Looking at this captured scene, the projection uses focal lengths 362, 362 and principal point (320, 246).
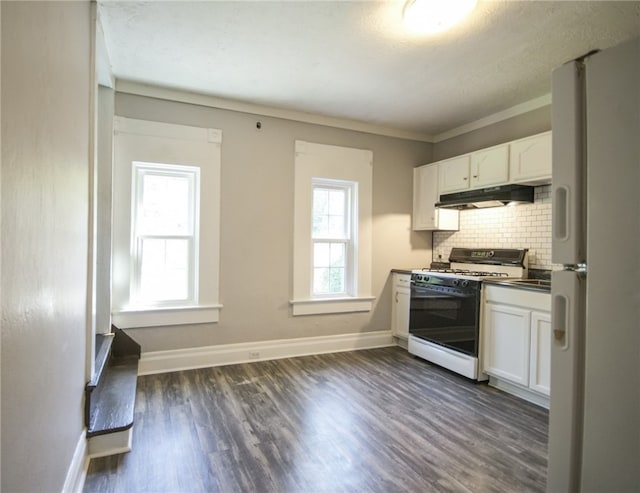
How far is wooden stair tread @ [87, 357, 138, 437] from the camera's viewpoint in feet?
6.58

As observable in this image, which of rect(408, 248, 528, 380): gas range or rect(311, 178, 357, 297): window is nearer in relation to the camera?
rect(408, 248, 528, 380): gas range

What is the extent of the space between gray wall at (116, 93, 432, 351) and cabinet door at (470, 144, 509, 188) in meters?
1.26

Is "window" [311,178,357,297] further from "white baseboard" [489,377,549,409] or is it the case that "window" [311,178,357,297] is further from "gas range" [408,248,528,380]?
"white baseboard" [489,377,549,409]

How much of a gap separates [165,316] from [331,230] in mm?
1918

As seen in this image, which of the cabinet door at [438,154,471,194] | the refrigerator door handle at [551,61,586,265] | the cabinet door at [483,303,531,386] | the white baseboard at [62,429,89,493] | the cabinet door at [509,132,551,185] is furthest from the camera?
the cabinet door at [438,154,471,194]

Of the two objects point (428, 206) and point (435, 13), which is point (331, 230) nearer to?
point (428, 206)

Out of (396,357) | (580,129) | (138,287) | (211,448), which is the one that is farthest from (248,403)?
(580,129)

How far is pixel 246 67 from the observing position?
9.23 feet

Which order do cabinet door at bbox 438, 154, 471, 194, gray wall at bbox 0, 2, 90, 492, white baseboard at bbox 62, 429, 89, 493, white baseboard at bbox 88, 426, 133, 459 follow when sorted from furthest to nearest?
cabinet door at bbox 438, 154, 471, 194, white baseboard at bbox 88, 426, 133, 459, white baseboard at bbox 62, 429, 89, 493, gray wall at bbox 0, 2, 90, 492

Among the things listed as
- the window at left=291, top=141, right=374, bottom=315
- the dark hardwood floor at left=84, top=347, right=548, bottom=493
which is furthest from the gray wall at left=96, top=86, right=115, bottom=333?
the window at left=291, top=141, right=374, bottom=315

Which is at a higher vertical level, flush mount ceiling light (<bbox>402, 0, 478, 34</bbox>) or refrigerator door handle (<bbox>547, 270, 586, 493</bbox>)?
flush mount ceiling light (<bbox>402, 0, 478, 34</bbox>)

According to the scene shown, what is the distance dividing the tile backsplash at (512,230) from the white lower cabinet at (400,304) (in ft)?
2.14

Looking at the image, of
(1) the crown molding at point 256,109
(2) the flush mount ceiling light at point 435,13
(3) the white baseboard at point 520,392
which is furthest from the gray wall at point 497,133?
(3) the white baseboard at point 520,392

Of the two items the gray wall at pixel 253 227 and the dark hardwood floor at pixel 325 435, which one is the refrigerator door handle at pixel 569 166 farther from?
the gray wall at pixel 253 227
